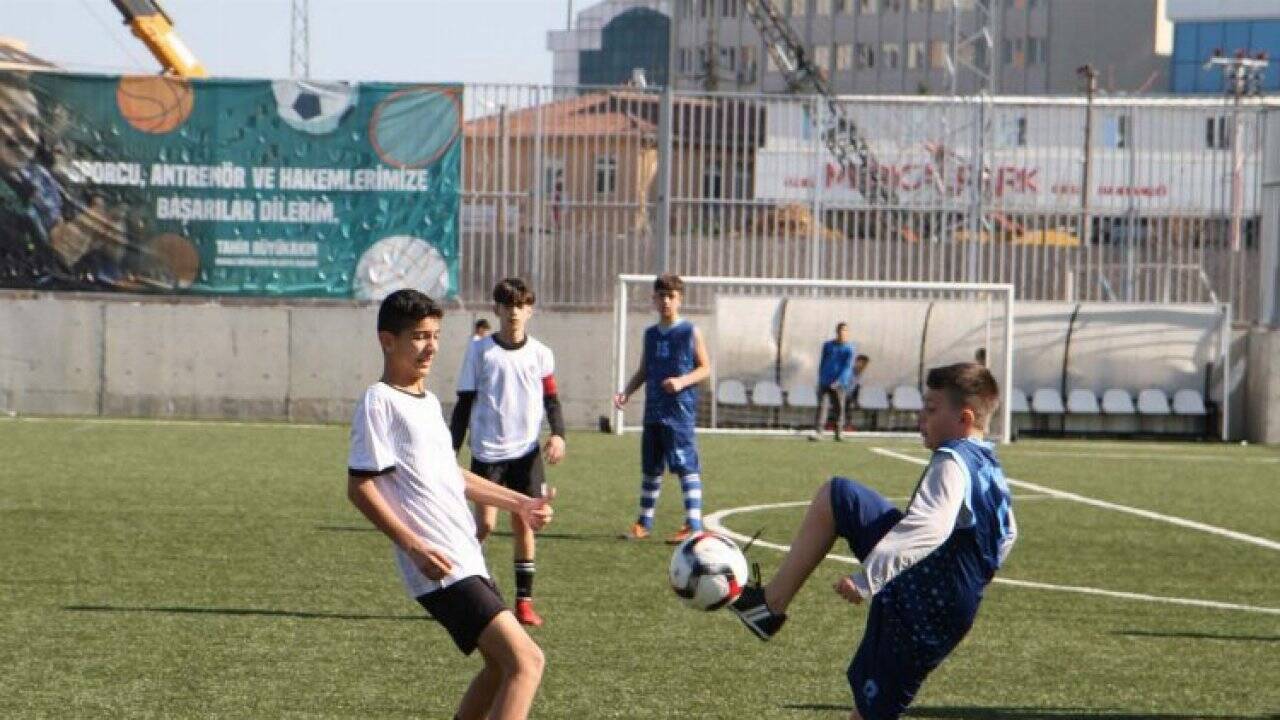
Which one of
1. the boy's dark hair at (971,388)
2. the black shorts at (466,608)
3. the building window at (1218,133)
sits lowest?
the black shorts at (466,608)

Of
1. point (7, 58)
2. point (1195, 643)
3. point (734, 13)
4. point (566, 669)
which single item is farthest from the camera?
point (734, 13)

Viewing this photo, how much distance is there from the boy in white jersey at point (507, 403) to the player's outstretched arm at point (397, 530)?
5419mm

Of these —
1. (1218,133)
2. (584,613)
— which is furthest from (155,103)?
(584,613)

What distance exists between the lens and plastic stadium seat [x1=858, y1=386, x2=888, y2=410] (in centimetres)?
3559

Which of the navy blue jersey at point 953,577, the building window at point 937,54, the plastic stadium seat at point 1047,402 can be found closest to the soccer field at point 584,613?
the navy blue jersey at point 953,577

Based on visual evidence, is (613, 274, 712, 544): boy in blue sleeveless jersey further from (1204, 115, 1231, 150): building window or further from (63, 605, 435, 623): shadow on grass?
(1204, 115, 1231, 150): building window

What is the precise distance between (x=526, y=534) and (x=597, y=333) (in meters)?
23.0

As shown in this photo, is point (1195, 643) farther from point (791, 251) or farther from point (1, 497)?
point (791, 251)

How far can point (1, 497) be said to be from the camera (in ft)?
61.9

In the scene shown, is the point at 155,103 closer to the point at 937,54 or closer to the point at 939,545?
the point at 939,545

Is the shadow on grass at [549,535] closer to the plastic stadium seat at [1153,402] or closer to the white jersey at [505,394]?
the white jersey at [505,394]

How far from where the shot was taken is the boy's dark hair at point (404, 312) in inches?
277

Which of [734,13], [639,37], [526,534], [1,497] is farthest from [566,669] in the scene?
[639,37]

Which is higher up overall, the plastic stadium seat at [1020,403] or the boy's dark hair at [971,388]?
the boy's dark hair at [971,388]
